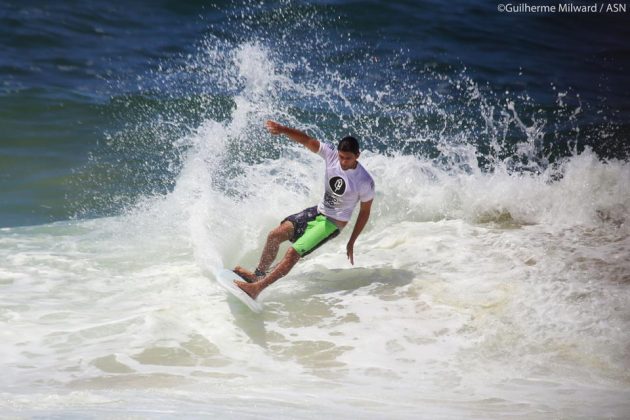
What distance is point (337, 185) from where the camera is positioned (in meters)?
6.75

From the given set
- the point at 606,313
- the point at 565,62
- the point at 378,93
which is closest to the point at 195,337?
the point at 606,313

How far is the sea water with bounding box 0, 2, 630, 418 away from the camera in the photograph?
16.8 ft

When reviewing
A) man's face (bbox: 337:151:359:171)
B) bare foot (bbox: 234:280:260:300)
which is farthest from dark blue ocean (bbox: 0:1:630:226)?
man's face (bbox: 337:151:359:171)

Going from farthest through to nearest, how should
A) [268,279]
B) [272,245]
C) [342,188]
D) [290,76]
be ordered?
1. [290,76]
2. [272,245]
3. [342,188]
4. [268,279]

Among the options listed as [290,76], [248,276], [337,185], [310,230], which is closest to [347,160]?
[337,185]

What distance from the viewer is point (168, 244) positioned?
878 centimetres

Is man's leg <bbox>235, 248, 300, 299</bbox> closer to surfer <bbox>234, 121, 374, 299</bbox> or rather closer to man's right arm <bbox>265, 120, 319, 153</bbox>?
surfer <bbox>234, 121, 374, 299</bbox>

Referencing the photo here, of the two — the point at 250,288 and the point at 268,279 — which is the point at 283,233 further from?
the point at 250,288

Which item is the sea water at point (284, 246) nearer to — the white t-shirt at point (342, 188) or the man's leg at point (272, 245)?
the man's leg at point (272, 245)

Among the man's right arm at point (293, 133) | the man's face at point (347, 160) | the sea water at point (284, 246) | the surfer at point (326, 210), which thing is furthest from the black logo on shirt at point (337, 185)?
the sea water at point (284, 246)

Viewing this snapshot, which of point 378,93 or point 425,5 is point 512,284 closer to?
point 378,93

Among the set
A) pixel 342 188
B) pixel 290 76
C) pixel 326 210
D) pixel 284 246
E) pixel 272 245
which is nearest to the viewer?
pixel 342 188

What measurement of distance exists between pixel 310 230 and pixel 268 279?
660 mm

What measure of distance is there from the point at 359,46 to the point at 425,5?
4819mm
